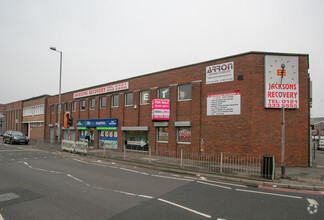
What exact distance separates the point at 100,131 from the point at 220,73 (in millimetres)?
16012

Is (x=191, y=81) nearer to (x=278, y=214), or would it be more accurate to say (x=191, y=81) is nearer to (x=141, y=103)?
(x=141, y=103)

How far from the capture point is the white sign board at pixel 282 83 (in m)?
13.1

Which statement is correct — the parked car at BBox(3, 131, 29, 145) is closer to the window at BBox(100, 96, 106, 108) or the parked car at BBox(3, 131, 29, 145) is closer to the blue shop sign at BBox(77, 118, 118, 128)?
the blue shop sign at BBox(77, 118, 118, 128)

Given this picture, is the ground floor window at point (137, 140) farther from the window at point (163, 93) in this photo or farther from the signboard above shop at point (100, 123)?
the window at point (163, 93)

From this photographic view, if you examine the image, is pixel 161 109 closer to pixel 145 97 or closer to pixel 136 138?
pixel 145 97

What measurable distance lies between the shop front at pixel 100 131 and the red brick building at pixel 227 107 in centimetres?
→ 132

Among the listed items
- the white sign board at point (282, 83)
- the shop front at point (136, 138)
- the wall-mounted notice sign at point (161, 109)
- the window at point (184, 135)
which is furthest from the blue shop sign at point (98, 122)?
the white sign board at point (282, 83)

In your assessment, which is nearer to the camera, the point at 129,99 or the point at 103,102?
the point at 129,99

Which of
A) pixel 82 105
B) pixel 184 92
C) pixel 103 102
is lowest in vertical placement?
pixel 82 105

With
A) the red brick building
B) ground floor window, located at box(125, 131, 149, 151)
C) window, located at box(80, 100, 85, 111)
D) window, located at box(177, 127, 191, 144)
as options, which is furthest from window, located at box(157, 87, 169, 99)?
window, located at box(80, 100, 85, 111)

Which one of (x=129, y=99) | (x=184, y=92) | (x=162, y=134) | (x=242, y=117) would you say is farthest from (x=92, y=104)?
(x=242, y=117)

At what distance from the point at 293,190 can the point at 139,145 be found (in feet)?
45.8

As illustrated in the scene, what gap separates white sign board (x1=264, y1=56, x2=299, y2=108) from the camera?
13148mm

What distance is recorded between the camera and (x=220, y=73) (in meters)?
14.8
